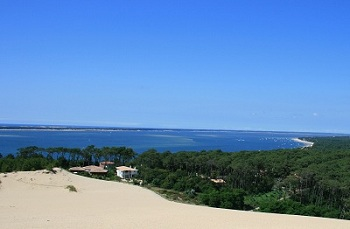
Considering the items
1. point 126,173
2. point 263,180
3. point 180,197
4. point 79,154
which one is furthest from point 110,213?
point 79,154

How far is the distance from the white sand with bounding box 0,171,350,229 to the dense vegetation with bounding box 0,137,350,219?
20.7 feet

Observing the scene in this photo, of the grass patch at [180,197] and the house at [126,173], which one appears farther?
the house at [126,173]

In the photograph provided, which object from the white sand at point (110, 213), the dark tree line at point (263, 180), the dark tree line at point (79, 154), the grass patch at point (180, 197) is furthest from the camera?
the dark tree line at point (79, 154)

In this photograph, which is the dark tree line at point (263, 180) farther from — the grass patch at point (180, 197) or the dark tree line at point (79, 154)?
the dark tree line at point (79, 154)

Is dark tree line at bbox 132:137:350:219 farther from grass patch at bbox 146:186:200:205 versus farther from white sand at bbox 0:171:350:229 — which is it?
white sand at bbox 0:171:350:229

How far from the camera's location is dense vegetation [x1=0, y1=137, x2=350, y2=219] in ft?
102

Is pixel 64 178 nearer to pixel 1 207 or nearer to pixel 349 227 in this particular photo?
pixel 1 207

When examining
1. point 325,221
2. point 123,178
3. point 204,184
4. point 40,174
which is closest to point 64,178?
point 40,174

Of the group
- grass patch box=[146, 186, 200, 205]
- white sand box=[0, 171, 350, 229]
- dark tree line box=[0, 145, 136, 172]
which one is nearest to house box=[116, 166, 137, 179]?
dark tree line box=[0, 145, 136, 172]

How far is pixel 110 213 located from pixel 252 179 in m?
24.2

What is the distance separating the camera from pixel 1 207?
22719 mm

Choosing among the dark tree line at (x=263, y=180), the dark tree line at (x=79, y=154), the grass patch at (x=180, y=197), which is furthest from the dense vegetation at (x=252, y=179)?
the dark tree line at (x=79, y=154)

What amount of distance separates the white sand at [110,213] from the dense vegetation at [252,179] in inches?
248

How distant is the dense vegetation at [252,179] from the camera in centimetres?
3116
